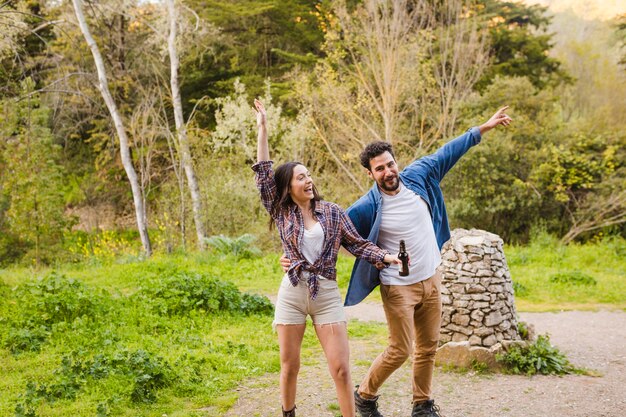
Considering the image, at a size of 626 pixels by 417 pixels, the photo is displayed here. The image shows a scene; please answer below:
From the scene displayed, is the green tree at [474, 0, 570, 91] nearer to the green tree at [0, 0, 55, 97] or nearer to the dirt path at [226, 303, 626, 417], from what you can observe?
the green tree at [0, 0, 55, 97]

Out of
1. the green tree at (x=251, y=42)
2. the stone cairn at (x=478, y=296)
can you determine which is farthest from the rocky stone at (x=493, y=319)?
the green tree at (x=251, y=42)

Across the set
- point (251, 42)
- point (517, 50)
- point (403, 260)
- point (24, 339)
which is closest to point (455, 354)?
point (403, 260)

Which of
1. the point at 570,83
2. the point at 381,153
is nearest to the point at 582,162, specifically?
the point at 570,83

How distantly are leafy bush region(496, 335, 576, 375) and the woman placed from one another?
2.65 metres

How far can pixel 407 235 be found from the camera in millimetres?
4023

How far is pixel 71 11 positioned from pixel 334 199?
390 inches

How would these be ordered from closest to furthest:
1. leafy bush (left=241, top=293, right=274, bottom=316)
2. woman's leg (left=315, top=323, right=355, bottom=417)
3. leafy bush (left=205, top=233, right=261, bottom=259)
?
woman's leg (left=315, top=323, right=355, bottom=417) → leafy bush (left=241, top=293, right=274, bottom=316) → leafy bush (left=205, top=233, right=261, bottom=259)

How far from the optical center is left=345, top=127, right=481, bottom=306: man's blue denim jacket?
408 cm

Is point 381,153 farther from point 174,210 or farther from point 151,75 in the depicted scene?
point 151,75

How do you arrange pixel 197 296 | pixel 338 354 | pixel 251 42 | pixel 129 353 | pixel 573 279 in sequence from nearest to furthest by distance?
pixel 338 354 → pixel 129 353 → pixel 197 296 → pixel 573 279 → pixel 251 42

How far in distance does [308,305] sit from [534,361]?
3.14 meters

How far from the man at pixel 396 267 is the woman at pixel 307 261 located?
257 millimetres

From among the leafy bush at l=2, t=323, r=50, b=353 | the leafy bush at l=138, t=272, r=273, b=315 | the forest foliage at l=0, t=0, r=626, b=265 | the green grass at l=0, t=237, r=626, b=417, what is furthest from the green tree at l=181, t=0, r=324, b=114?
the leafy bush at l=2, t=323, r=50, b=353

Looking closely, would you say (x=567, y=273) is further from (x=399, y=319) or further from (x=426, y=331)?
(x=399, y=319)
